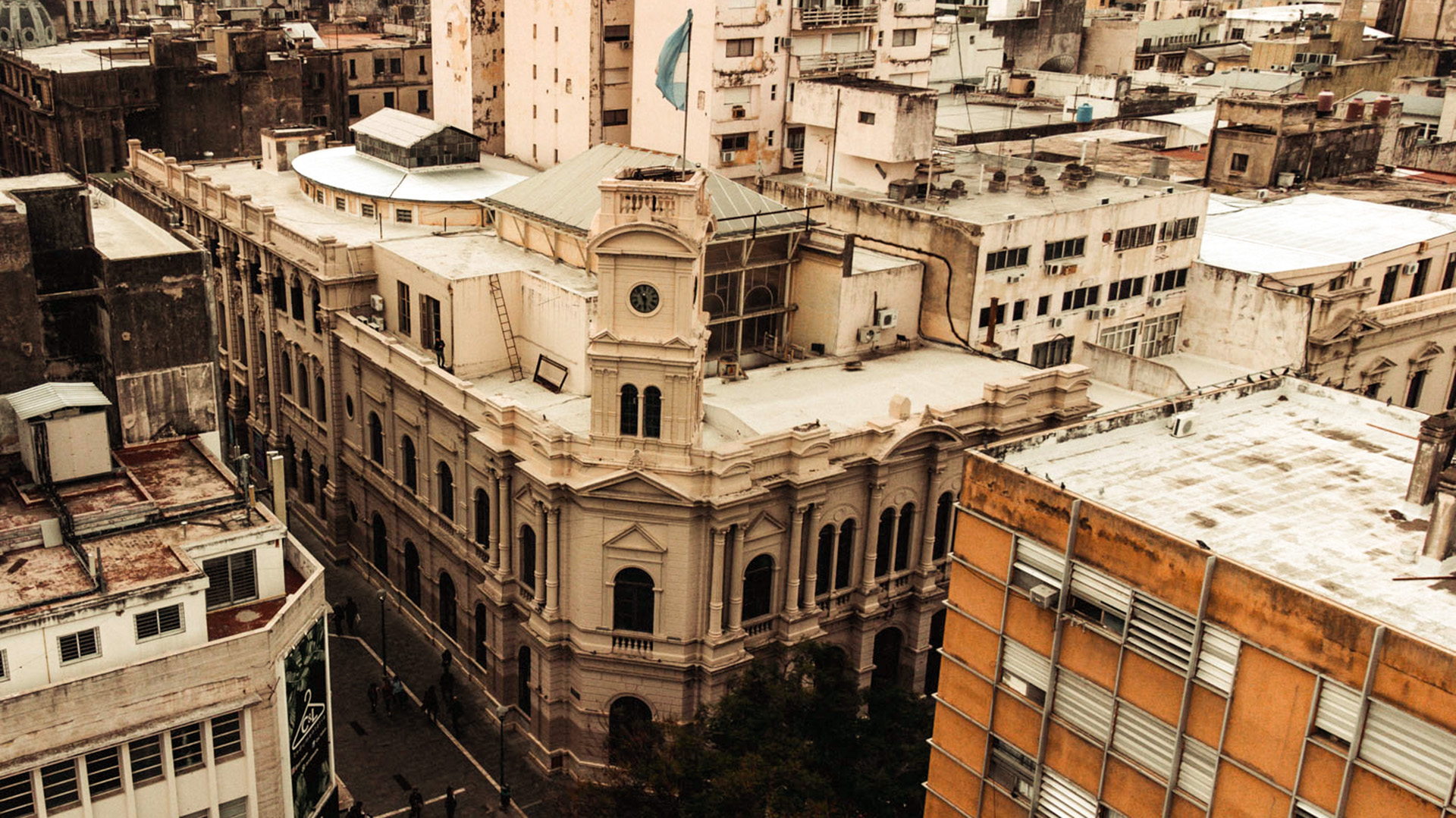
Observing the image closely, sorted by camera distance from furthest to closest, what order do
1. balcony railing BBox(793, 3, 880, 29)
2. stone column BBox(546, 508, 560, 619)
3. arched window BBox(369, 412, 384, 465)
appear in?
balcony railing BBox(793, 3, 880, 29), arched window BBox(369, 412, 384, 465), stone column BBox(546, 508, 560, 619)

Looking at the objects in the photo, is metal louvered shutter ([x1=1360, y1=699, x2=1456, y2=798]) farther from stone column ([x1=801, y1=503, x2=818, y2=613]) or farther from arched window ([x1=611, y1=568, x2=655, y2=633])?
arched window ([x1=611, y1=568, x2=655, y2=633])

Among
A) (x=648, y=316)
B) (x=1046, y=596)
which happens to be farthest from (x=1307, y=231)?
(x=1046, y=596)

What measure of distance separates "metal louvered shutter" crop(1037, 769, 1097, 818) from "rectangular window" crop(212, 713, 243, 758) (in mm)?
22478

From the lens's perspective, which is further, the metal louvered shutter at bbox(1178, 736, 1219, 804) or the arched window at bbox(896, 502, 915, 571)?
the arched window at bbox(896, 502, 915, 571)

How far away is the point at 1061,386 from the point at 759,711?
65.8 feet

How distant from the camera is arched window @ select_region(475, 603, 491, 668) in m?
54.2

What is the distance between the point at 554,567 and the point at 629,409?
6243mm

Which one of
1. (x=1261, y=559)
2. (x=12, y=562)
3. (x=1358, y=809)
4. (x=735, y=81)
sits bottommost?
(x=12, y=562)

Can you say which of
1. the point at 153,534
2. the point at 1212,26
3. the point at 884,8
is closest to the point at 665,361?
the point at 153,534

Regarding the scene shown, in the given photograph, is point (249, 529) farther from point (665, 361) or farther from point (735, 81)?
point (735, 81)

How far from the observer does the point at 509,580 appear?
5031 centimetres

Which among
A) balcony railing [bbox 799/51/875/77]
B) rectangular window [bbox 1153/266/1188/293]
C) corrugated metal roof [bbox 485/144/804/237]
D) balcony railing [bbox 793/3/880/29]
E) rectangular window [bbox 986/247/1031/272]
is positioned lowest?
rectangular window [bbox 1153/266/1188/293]

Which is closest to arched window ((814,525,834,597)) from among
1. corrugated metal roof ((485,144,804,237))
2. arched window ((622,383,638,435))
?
arched window ((622,383,638,435))

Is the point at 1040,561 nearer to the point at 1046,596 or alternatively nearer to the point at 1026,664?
the point at 1046,596
